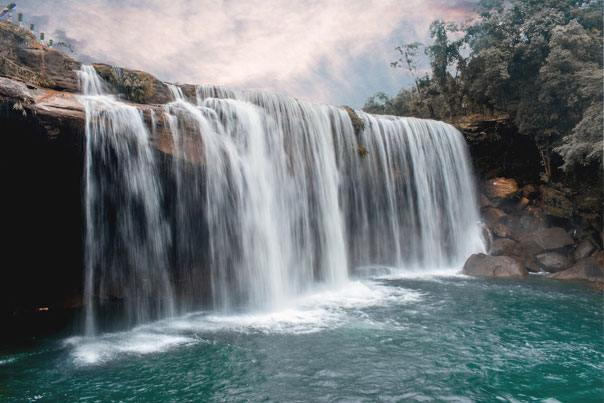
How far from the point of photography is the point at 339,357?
6.39 meters

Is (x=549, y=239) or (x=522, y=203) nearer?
(x=549, y=239)

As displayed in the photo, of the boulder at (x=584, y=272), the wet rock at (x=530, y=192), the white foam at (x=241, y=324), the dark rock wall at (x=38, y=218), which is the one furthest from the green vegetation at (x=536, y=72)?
the dark rock wall at (x=38, y=218)

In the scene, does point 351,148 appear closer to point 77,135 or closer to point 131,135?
point 131,135

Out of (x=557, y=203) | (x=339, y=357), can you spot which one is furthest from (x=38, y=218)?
(x=557, y=203)

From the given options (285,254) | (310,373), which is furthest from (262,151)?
(310,373)

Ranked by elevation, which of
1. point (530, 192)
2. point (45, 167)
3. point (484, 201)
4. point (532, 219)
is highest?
point (45, 167)

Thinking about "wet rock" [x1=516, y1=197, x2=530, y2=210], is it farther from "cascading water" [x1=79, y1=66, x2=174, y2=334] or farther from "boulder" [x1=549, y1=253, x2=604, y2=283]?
"cascading water" [x1=79, y1=66, x2=174, y2=334]

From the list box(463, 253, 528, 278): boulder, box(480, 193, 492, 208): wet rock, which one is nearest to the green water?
box(463, 253, 528, 278): boulder

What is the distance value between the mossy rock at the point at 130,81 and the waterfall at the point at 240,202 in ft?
1.27

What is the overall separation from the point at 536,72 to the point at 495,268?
10777 mm

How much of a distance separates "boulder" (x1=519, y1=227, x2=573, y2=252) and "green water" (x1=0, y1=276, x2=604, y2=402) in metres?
6.41

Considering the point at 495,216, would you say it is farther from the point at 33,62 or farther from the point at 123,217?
the point at 33,62

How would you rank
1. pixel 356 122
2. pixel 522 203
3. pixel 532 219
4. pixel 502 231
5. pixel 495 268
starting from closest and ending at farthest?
pixel 495 268
pixel 356 122
pixel 502 231
pixel 532 219
pixel 522 203

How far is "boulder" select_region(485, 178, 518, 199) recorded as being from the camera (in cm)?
1814
